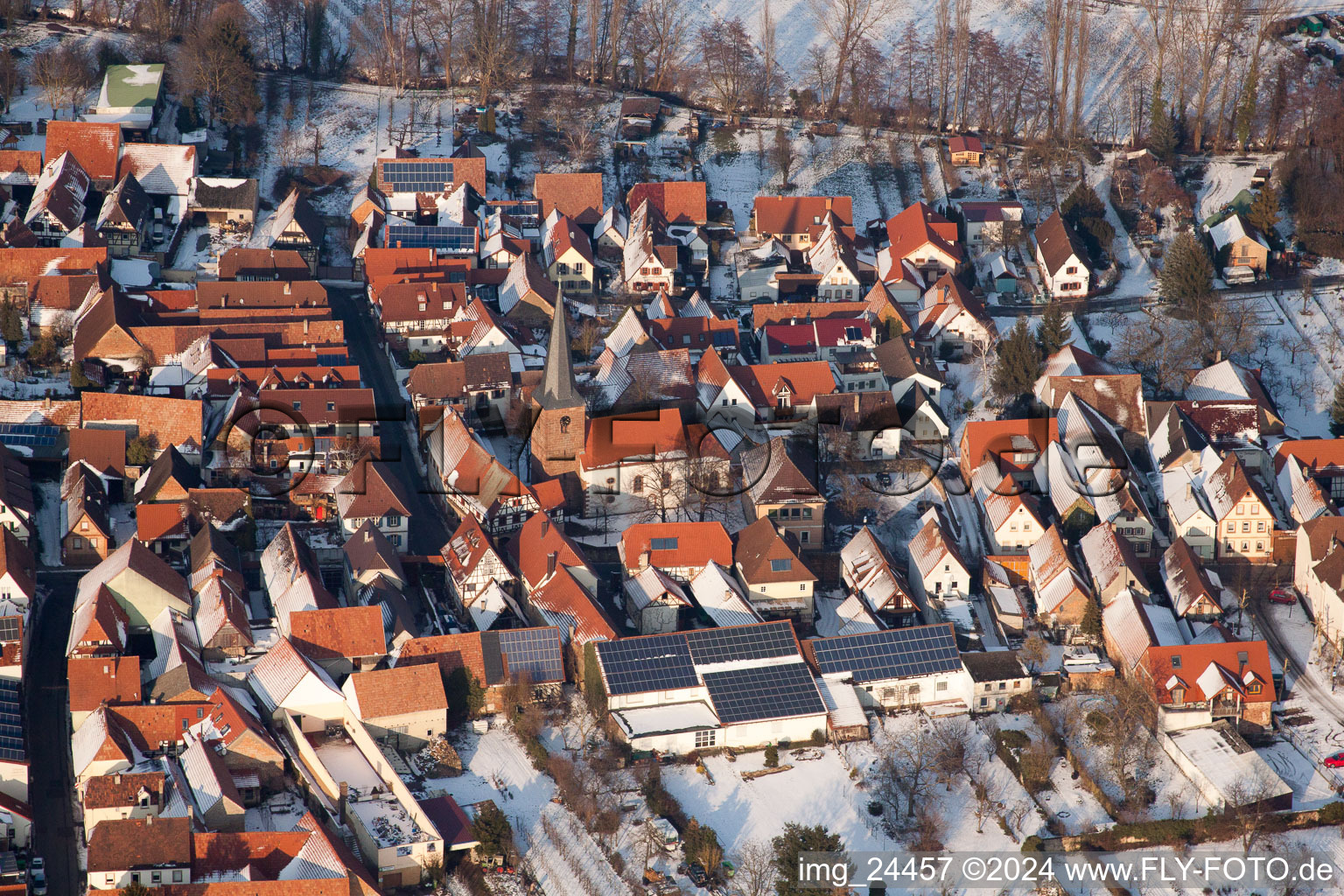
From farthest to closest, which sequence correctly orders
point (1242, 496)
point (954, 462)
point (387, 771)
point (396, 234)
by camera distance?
point (396, 234) < point (954, 462) < point (1242, 496) < point (387, 771)

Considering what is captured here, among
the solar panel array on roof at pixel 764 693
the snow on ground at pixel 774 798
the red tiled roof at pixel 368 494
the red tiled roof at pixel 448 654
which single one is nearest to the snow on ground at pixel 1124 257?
the solar panel array on roof at pixel 764 693

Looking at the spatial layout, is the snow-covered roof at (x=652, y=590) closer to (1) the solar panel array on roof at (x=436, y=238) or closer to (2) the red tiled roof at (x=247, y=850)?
(2) the red tiled roof at (x=247, y=850)

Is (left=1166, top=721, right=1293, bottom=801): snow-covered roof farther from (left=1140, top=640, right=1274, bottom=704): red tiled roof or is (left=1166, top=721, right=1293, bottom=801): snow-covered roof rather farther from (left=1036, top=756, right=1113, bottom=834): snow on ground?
(left=1036, top=756, right=1113, bottom=834): snow on ground

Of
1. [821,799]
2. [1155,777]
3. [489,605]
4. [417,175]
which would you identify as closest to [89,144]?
[417,175]

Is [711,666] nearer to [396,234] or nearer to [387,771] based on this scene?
[387,771]

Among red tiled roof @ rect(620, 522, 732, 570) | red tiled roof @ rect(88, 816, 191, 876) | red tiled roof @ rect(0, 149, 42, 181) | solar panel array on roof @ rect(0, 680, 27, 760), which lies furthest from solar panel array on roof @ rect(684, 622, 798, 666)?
red tiled roof @ rect(0, 149, 42, 181)

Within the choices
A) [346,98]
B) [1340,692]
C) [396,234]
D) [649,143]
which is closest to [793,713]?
[1340,692]

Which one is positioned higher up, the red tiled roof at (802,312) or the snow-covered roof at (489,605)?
the red tiled roof at (802,312)
